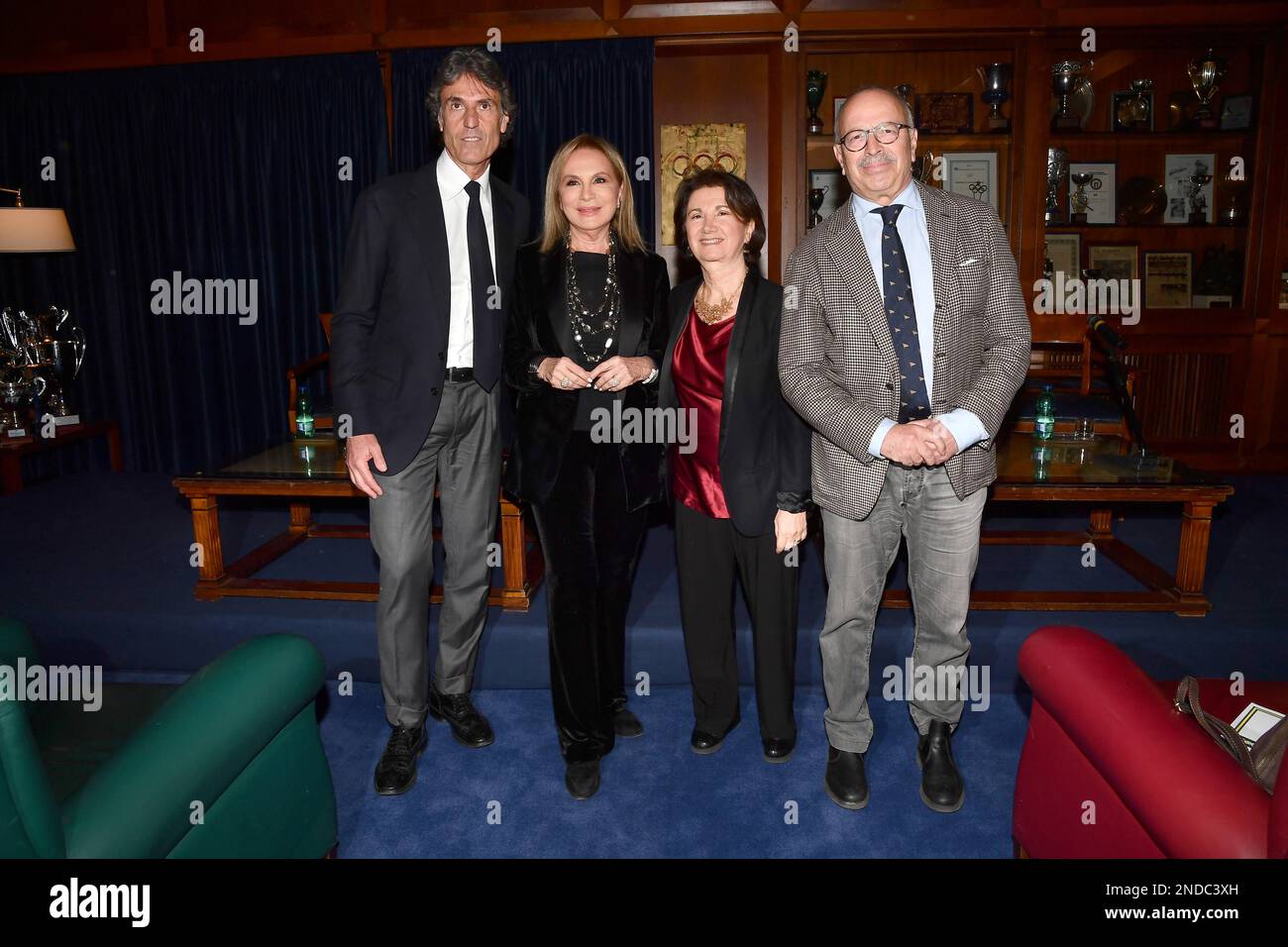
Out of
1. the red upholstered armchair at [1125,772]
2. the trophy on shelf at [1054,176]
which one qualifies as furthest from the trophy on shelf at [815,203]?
the red upholstered armchair at [1125,772]

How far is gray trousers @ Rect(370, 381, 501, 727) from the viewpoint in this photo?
2174mm

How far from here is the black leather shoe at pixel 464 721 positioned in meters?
2.45

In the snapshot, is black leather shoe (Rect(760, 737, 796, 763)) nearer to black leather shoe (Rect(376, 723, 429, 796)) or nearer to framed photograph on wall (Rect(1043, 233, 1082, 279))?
black leather shoe (Rect(376, 723, 429, 796))

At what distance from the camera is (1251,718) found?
1.61 m

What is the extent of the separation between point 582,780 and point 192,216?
418 centimetres

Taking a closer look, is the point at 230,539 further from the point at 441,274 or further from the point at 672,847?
the point at 672,847

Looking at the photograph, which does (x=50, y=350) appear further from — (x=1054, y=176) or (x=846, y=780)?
(x=1054, y=176)

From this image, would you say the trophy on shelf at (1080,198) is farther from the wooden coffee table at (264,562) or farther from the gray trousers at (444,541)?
the gray trousers at (444,541)

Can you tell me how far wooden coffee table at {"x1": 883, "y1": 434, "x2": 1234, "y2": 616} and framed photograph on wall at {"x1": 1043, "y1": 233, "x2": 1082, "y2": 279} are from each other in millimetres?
2039

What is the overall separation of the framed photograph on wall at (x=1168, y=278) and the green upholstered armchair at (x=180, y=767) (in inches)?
187

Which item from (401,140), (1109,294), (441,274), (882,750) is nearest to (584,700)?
(882,750)

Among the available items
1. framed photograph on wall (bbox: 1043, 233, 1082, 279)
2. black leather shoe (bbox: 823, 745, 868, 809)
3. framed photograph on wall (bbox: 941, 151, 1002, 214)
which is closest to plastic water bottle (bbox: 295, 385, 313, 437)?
black leather shoe (bbox: 823, 745, 868, 809)

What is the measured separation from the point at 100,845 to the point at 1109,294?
5005 mm

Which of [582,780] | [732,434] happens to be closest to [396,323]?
[732,434]
